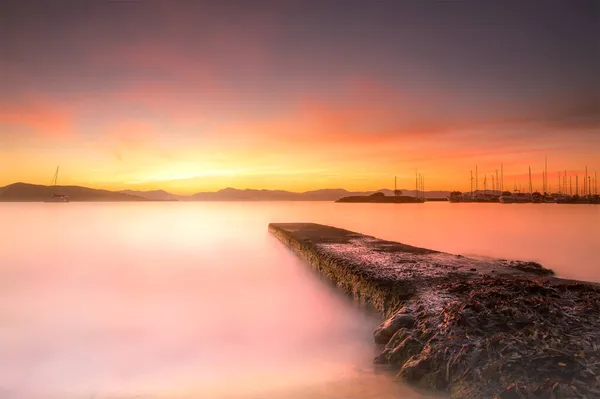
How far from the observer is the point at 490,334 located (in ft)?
11.7

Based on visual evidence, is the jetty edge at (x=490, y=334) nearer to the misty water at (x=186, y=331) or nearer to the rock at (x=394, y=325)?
the rock at (x=394, y=325)

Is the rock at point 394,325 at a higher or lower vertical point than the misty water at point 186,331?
higher

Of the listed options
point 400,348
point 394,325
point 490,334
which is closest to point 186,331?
point 394,325

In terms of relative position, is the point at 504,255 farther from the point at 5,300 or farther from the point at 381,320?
the point at 5,300

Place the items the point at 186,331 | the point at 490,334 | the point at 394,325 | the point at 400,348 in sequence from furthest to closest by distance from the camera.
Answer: the point at 186,331 → the point at 394,325 → the point at 400,348 → the point at 490,334

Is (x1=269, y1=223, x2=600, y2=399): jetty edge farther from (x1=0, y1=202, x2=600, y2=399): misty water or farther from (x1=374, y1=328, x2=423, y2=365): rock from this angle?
(x1=0, y1=202, x2=600, y2=399): misty water

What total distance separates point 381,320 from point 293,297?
309 cm

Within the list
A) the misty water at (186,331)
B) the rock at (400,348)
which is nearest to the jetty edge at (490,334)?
the rock at (400,348)

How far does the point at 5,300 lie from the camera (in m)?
8.55

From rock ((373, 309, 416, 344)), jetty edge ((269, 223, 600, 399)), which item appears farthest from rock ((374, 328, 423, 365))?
rock ((373, 309, 416, 344))

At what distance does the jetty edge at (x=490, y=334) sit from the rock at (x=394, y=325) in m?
0.01

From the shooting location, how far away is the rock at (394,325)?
4.41 metres

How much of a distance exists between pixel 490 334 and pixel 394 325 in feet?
3.90

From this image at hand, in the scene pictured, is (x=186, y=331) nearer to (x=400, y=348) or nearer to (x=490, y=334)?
(x=400, y=348)
